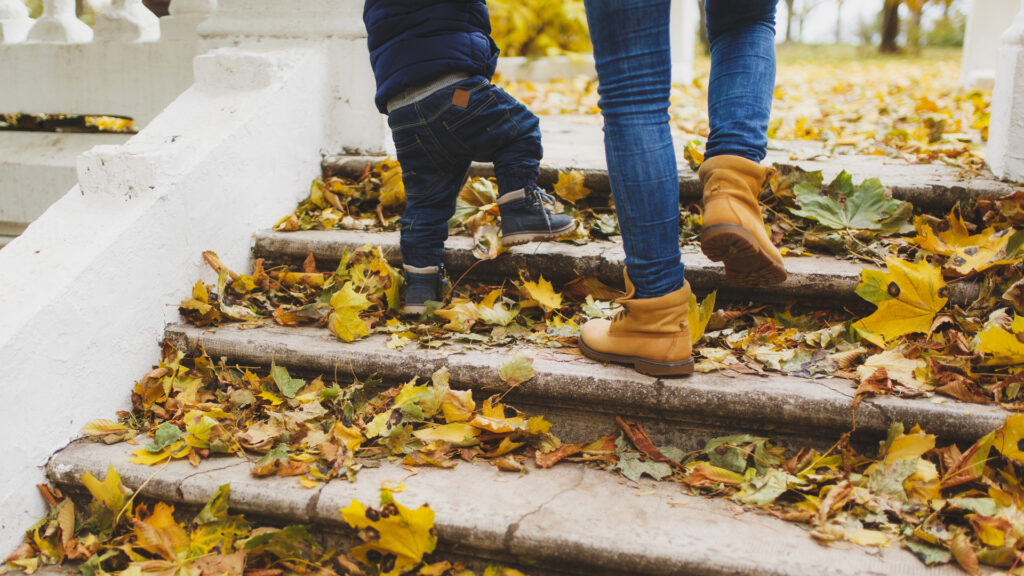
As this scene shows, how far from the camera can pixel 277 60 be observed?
2.61 metres

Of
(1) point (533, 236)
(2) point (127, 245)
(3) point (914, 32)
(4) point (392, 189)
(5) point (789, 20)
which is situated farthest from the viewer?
(5) point (789, 20)

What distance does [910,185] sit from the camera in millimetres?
2312

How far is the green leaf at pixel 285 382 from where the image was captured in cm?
192

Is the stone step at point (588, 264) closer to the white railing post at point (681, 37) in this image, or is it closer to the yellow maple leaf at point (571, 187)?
the yellow maple leaf at point (571, 187)

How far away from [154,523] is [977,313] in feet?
6.59

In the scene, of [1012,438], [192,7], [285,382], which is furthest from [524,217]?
[192,7]

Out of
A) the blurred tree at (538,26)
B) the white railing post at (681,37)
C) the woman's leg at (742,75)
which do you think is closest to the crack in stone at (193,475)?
the woman's leg at (742,75)

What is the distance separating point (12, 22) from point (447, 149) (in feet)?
8.87

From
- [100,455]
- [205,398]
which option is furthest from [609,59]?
[100,455]

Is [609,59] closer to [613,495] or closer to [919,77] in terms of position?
[613,495]

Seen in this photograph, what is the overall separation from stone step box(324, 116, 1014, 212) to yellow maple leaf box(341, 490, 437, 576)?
4.89 ft

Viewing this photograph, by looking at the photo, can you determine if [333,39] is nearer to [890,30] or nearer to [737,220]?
[737,220]

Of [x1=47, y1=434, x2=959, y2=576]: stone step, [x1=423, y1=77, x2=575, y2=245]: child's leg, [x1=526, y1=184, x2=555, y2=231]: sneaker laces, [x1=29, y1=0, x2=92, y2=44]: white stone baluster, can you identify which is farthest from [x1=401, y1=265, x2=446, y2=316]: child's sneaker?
[x1=29, y1=0, x2=92, y2=44]: white stone baluster

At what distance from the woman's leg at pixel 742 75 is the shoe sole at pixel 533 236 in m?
0.58
